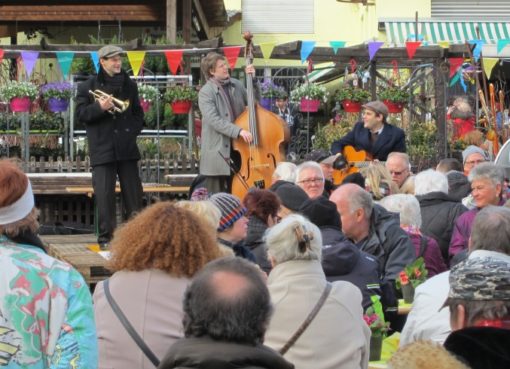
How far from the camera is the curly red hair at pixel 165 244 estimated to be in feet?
16.1

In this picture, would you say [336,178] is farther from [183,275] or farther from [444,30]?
[444,30]

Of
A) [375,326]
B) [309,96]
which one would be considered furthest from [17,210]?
[309,96]

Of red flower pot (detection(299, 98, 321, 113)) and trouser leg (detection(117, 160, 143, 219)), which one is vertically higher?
red flower pot (detection(299, 98, 321, 113))

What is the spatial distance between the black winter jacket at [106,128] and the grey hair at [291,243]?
5.22 metres

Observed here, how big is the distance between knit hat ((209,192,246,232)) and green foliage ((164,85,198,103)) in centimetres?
910

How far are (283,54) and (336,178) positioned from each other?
13.7ft

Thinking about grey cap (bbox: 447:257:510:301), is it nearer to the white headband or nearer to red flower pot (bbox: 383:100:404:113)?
the white headband

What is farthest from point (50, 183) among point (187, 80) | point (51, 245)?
point (51, 245)

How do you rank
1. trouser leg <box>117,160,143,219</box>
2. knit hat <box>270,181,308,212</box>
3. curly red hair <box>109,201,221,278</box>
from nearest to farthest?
curly red hair <box>109,201,221,278</box> < knit hat <box>270,181,308,212</box> < trouser leg <box>117,160,143,219</box>

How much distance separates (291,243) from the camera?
4.98 meters

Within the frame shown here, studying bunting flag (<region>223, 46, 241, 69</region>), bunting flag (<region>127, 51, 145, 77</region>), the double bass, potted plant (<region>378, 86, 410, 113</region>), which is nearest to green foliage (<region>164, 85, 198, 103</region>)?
bunting flag (<region>127, 51, 145, 77</region>)

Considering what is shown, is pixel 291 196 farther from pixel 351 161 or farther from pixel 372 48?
pixel 372 48

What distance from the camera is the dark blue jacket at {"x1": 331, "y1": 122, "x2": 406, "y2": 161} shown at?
1238 centimetres

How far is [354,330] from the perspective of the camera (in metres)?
4.88
